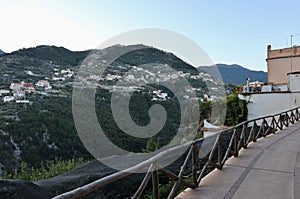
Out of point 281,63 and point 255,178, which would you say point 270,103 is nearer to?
point 281,63

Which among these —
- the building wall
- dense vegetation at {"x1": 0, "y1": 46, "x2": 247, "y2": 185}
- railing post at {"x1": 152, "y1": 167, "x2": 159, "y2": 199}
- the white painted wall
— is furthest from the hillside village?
railing post at {"x1": 152, "y1": 167, "x2": 159, "y2": 199}

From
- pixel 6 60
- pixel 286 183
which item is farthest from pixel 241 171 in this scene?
pixel 6 60

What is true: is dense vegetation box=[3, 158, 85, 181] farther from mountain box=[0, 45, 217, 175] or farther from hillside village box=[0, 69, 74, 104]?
hillside village box=[0, 69, 74, 104]

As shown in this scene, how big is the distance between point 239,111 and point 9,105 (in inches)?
994

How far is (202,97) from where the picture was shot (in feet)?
58.1

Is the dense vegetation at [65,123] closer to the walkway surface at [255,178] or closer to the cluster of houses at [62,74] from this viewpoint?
the cluster of houses at [62,74]

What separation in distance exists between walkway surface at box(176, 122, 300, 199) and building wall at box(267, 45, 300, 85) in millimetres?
13573

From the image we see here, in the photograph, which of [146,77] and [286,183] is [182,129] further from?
[286,183]

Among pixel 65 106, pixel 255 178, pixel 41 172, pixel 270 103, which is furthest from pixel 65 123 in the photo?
pixel 255 178

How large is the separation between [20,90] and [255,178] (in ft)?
118

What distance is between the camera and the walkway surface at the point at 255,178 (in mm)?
3576

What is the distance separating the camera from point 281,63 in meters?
18.9

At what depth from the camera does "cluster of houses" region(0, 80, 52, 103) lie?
3269cm

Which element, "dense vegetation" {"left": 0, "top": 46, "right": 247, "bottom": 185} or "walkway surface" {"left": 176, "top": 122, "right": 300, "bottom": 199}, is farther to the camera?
"dense vegetation" {"left": 0, "top": 46, "right": 247, "bottom": 185}
